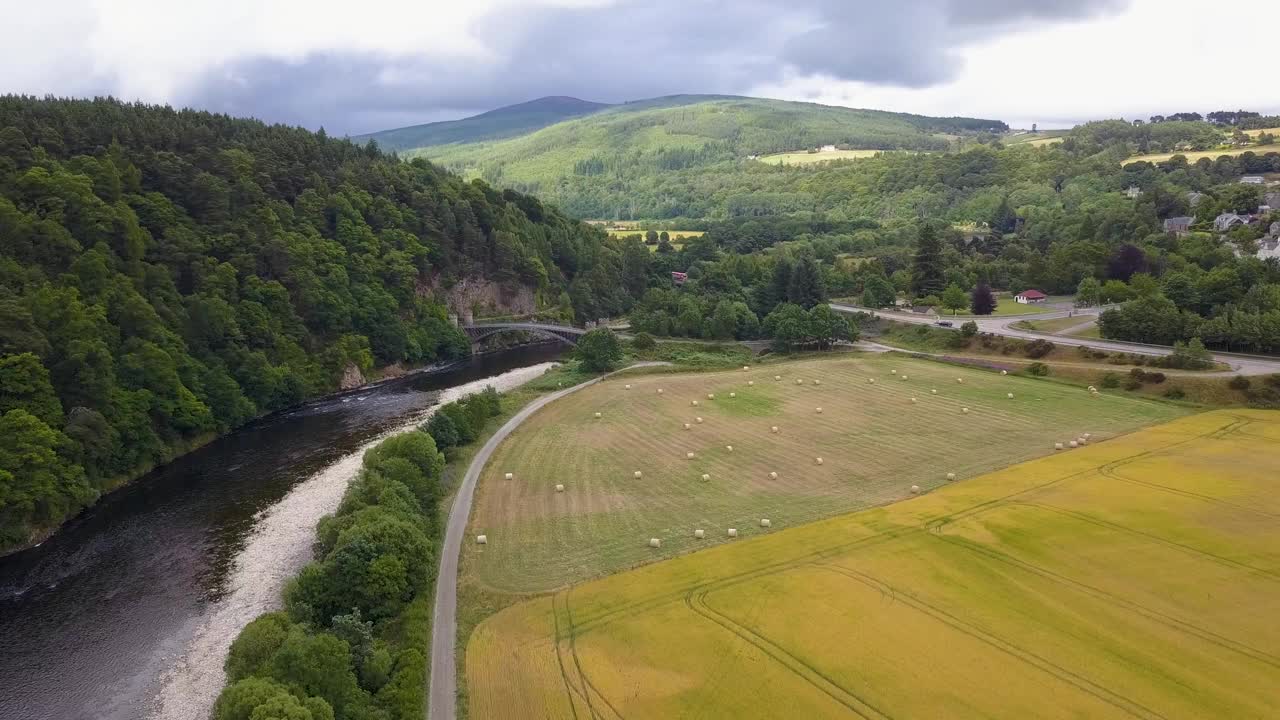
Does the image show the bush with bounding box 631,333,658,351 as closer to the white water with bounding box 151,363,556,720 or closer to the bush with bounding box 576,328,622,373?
the bush with bounding box 576,328,622,373

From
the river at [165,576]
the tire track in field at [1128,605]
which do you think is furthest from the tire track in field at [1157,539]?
the river at [165,576]

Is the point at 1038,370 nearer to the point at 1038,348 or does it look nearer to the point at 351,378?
the point at 1038,348

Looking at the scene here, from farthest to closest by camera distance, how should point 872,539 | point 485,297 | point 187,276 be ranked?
point 485,297
point 187,276
point 872,539

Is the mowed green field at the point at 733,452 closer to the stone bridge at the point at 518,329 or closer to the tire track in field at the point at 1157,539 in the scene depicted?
the tire track in field at the point at 1157,539

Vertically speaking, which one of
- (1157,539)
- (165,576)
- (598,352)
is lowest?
(1157,539)

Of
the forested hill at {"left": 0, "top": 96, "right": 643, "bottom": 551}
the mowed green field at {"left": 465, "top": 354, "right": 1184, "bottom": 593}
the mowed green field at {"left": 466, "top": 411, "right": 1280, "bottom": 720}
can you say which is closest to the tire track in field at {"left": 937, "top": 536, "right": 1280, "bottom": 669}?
the mowed green field at {"left": 466, "top": 411, "right": 1280, "bottom": 720}

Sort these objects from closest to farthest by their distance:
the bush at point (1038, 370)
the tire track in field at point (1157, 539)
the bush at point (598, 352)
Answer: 1. the tire track in field at point (1157, 539)
2. the bush at point (1038, 370)
3. the bush at point (598, 352)

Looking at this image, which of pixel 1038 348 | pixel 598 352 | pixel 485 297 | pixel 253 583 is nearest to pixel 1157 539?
pixel 1038 348
